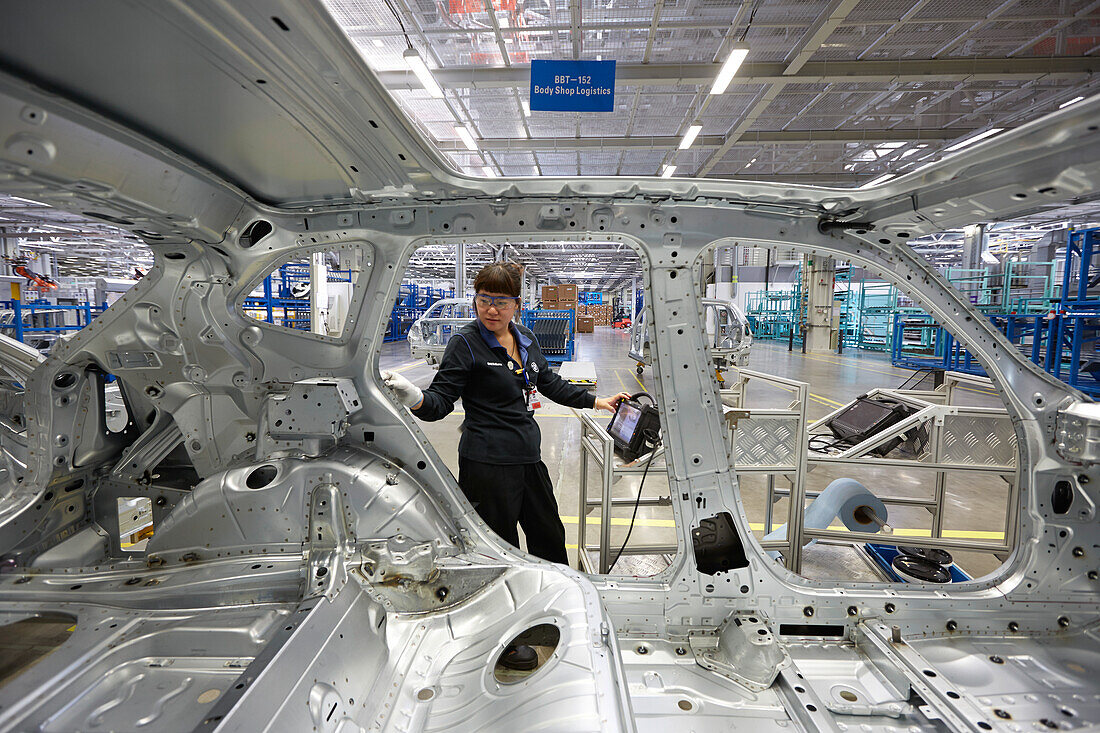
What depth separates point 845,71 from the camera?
6918 millimetres

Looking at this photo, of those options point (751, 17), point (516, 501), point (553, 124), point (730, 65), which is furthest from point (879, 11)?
point (516, 501)

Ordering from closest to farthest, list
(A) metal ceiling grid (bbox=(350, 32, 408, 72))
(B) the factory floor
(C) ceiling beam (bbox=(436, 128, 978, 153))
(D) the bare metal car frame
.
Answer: (D) the bare metal car frame, (B) the factory floor, (A) metal ceiling grid (bbox=(350, 32, 408, 72)), (C) ceiling beam (bbox=(436, 128, 978, 153))

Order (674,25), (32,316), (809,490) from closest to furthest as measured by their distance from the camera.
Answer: (809,490) → (674,25) → (32,316)

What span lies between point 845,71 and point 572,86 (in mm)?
4147

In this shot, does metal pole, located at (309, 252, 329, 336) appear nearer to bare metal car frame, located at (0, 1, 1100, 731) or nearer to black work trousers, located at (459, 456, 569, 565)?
bare metal car frame, located at (0, 1, 1100, 731)

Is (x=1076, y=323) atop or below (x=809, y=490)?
atop

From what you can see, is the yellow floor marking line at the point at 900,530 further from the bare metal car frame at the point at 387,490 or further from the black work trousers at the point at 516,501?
the bare metal car frame at the point at 387,490

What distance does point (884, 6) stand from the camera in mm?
5750

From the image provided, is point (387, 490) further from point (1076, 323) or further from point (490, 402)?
point (1076, 323)

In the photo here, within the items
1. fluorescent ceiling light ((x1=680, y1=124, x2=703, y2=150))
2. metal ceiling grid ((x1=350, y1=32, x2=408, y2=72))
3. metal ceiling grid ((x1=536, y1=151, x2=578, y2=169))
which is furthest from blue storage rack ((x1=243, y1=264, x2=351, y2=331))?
fluorescent ceiling light ((x1=680, y1=124, x2=703, y2=150))

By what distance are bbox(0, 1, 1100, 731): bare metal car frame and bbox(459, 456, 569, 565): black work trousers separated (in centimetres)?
23

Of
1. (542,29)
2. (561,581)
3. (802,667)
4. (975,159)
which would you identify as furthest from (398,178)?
(542,29)

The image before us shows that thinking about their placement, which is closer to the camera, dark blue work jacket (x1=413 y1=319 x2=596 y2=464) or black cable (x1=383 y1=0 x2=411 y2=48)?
dark blue work jacket (x1=413 y1=319 x2=596 y2=464)

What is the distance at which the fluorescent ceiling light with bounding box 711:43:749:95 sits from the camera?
5.82 metres
